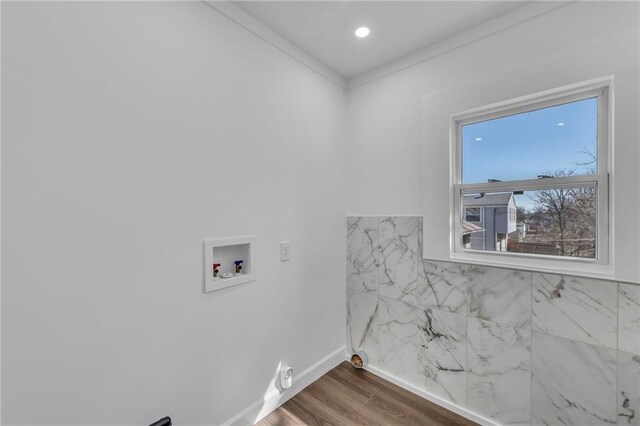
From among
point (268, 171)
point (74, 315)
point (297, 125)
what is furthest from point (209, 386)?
point (297, 125)

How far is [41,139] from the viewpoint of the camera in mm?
975

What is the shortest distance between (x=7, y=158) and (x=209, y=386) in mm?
1353

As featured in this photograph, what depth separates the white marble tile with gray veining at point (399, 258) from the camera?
198cm

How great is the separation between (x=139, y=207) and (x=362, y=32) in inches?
67.1

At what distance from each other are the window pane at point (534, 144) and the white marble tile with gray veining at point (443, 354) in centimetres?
99

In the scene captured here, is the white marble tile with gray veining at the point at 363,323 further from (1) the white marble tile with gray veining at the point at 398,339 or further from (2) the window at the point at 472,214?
(2) the window at the point at 472,214

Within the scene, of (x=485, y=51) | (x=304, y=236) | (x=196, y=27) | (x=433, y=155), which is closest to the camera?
(x=196, y=27)

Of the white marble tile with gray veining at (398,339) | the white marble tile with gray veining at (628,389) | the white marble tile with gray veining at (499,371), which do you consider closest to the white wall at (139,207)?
the white marble tile with gray veining at (398,339)

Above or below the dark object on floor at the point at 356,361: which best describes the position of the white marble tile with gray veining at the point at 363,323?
above

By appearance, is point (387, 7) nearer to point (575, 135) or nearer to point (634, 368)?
point (575, 135)

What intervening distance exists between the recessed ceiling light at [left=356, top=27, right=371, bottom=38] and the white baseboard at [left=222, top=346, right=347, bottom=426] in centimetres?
245

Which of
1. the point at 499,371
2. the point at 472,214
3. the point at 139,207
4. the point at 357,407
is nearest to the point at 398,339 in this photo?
the point at 357,407

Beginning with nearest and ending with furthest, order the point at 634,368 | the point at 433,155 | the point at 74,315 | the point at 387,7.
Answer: the point at 74,315 < the point at 634,368 < the point at 387,7 < the point at 433,155

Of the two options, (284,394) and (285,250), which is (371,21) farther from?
(284,394)
